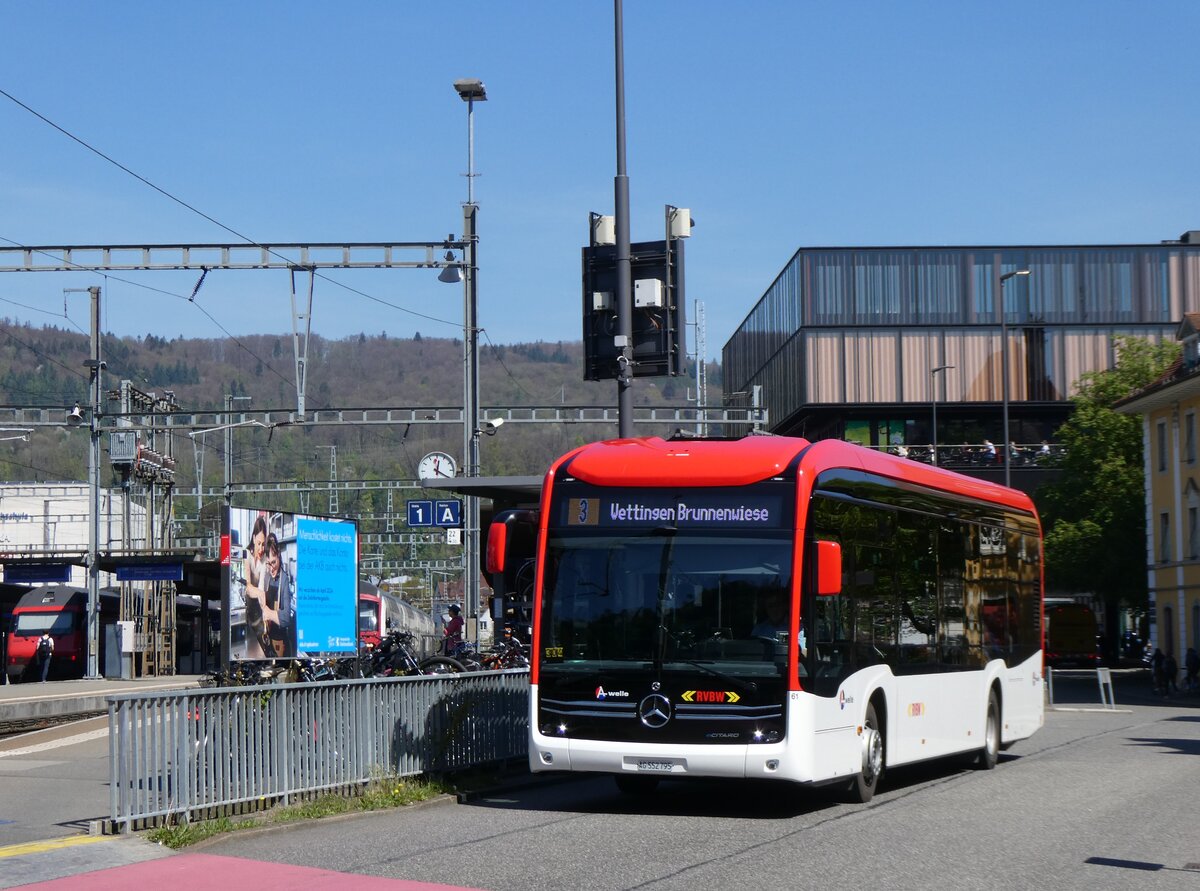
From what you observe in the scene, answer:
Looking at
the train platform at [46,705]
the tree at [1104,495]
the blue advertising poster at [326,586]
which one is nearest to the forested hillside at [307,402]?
the tree at [1104,495]

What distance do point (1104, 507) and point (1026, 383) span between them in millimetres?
13725

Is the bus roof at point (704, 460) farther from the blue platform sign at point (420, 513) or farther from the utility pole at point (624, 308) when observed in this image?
the blue platform sign at point (420, 513)

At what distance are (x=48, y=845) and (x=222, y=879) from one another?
1912mm

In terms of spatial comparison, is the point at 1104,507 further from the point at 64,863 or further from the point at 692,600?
the point at 64,863

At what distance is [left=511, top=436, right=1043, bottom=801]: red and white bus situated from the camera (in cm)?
1251

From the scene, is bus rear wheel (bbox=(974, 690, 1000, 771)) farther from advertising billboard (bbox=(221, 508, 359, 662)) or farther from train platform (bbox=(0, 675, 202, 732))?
train platform (bbox=(0, 675, 202, 732))

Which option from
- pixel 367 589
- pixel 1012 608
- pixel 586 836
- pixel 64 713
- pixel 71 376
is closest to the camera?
pixel 586 836

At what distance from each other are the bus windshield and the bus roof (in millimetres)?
486

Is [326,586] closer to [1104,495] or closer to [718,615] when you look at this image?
[718,615]

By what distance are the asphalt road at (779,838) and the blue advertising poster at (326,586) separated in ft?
30.1

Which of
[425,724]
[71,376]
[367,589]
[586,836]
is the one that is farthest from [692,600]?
[71,376]

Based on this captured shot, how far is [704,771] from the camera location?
41.0ft

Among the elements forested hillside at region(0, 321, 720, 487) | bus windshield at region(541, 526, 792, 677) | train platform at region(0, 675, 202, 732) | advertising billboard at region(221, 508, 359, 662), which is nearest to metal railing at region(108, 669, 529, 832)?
bus windshield at region(541, 526, 792, 677)

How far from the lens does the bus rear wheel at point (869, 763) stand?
13.8 m
